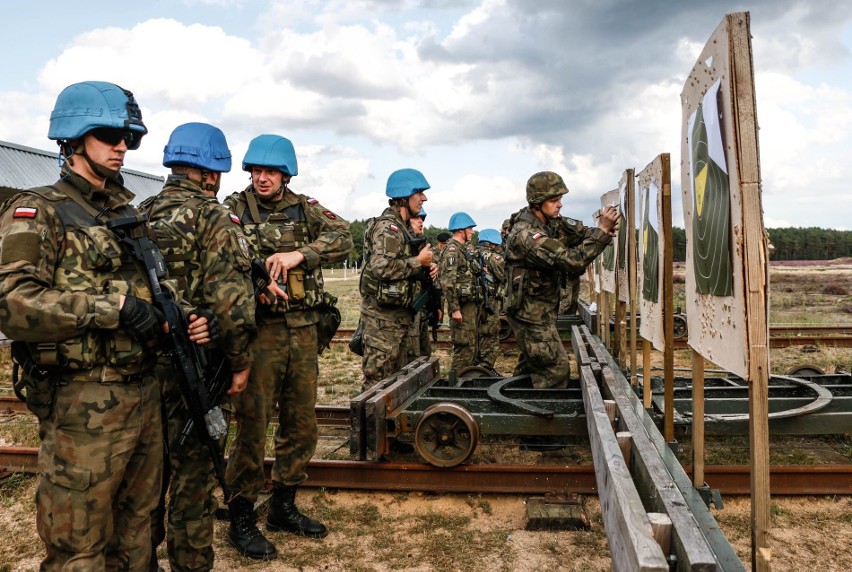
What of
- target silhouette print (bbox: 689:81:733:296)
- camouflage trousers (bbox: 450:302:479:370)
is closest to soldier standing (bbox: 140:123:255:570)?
target silhouette print (bbox: 689:81:733:296)

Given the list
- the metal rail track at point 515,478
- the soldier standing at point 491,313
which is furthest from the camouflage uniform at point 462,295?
the metal rail track at point 515,478

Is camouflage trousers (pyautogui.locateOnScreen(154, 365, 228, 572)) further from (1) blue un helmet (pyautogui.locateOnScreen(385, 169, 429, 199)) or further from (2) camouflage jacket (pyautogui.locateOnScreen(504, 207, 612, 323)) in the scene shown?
(2) camouflage jacket (pyautogui.locateOnScreen(504, 207, 612, 323))

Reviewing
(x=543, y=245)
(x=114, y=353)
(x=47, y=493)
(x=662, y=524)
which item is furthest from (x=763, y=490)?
(x=543, y=245)

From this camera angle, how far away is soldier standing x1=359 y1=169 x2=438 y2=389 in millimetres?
5742

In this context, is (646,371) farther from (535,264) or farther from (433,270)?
(433,270)

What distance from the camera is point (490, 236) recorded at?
13.2 m

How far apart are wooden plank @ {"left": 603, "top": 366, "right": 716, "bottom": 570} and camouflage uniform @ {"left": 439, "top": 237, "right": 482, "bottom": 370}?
16.6 feet

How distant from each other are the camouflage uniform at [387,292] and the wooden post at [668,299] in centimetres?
247

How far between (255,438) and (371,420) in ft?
3.27

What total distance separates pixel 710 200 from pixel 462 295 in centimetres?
691

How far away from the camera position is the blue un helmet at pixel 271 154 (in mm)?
4199

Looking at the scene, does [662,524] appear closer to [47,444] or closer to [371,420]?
[47,444]

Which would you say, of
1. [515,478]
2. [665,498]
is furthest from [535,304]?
[665,498]

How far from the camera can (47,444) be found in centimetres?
262
